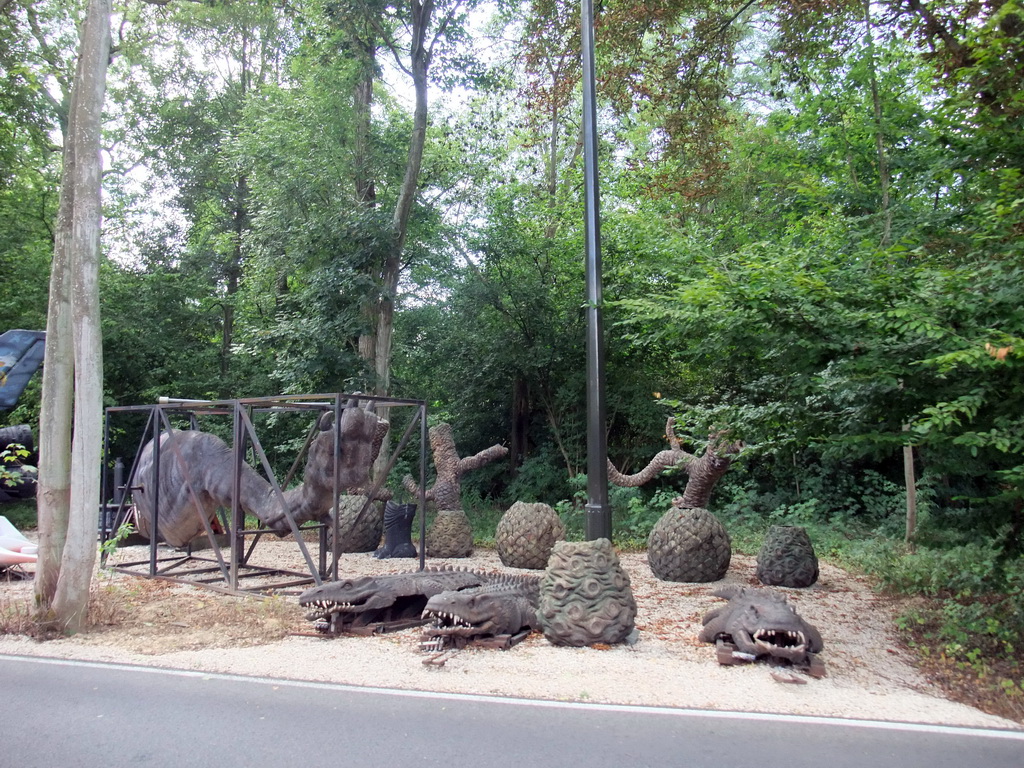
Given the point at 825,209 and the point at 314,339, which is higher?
the point at 825,209

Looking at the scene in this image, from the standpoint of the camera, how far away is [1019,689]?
15.9 ft

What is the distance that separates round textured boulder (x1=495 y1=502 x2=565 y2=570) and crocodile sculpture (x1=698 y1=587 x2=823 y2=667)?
421cm

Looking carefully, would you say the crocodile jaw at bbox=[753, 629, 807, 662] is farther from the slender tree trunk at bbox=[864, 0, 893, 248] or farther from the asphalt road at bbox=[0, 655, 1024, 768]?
the slender tree trunk at bbox=[864, 0, 893, 248]

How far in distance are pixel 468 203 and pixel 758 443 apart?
40.7ft

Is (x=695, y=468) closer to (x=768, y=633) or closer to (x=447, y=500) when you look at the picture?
(x=447, y=500)

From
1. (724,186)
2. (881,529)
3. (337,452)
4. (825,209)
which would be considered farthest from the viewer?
(724,186)

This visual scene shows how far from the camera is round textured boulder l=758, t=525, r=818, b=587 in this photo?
29.0 ft

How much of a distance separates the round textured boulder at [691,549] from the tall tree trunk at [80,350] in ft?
19.7

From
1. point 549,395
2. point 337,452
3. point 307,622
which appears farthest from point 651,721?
point 549,395

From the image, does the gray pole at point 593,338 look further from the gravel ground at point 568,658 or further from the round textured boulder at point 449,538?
the round textured boulder at point 449,538

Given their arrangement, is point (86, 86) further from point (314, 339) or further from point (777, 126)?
point (777, 126)

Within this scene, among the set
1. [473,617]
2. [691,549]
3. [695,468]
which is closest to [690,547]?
[691,549]

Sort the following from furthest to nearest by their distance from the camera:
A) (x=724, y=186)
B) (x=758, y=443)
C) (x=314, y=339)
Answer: (x=724, y=186) < (x=314, y=339) < (x=758, y=443)

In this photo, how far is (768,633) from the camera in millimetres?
5555
